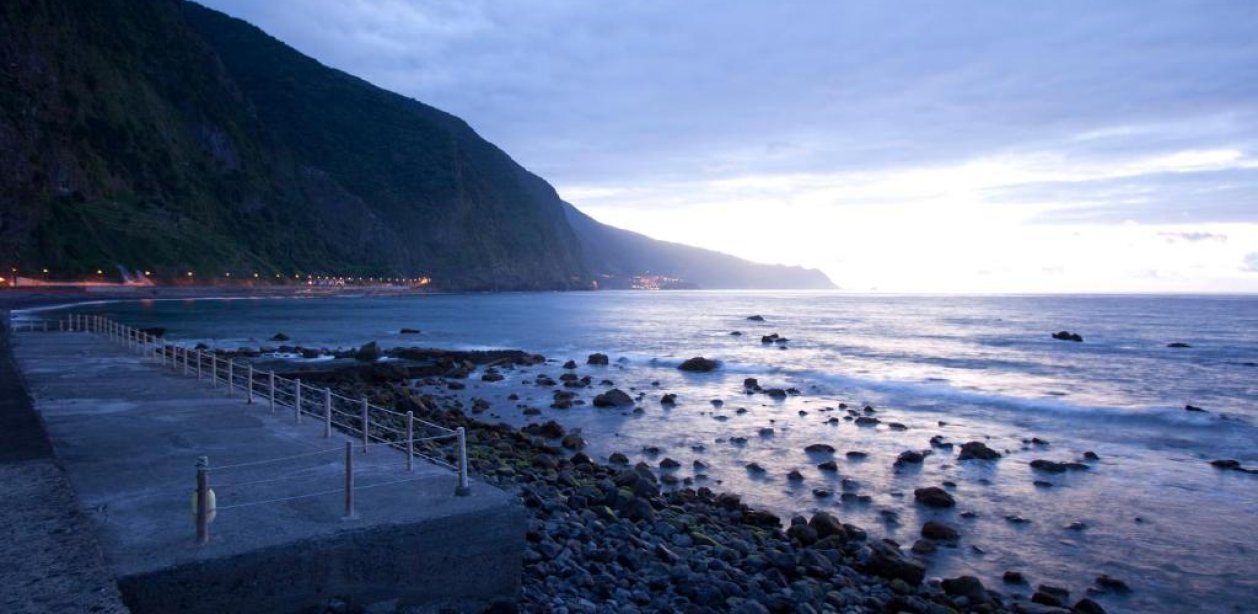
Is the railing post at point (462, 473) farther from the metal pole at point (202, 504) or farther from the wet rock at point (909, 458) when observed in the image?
the wet rock at point (909, 458)

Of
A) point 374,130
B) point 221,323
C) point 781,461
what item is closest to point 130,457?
point 781,461

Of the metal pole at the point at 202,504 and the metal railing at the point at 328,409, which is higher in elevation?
the metal pole at the point at 202,504

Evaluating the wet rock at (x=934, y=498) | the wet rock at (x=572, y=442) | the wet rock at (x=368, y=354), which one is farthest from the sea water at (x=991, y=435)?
the wet rock at (x=368, y=354)

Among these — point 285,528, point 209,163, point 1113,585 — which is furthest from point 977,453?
point 209,163

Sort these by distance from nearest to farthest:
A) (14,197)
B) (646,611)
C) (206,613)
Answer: (206,613), (646,611), (14,197)

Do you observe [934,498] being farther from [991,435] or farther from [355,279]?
[355,279]

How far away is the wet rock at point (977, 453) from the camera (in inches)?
747

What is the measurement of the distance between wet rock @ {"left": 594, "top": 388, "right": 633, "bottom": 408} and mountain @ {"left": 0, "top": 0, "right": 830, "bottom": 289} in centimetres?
8233

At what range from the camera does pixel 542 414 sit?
79.5 feet

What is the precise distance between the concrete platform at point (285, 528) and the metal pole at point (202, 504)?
0.11 metres

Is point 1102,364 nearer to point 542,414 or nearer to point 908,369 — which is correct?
point 908,369

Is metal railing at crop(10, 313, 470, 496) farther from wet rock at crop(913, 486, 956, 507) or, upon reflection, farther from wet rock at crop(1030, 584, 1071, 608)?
wet rock at crop(913, 486, 956, 507)

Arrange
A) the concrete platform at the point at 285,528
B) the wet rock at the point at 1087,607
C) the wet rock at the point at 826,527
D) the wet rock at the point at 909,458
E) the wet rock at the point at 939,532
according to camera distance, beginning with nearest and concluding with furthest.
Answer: the concrete platform at the point at 285,528 → the wet rock at the point at 1087,607 → the wet rock at the point at 826,527 → the wet rock at the point at 939,532 → the wet rock at the point at 909,458

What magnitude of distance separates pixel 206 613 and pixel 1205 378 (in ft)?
145
